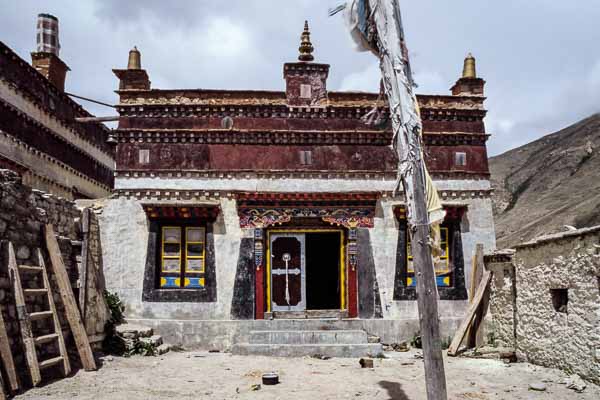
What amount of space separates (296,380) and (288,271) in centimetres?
495

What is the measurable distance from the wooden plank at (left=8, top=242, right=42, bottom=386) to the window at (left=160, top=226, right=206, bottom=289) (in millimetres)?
5371

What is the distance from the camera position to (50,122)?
52.0 feet

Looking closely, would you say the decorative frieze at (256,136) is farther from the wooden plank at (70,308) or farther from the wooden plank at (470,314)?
the wooden plank at (70,308)

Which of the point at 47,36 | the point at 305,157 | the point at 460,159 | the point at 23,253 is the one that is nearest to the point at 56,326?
the point at 23,253

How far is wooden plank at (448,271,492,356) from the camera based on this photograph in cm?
1132

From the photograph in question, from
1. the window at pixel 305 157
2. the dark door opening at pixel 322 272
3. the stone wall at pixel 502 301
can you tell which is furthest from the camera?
the dark door opening at pixel 322 272

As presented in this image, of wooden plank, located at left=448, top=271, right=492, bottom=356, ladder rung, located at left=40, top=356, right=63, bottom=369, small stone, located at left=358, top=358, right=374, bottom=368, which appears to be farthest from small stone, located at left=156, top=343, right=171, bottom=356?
wooden plank, located at left=448, top=271, right=492, bottom=356

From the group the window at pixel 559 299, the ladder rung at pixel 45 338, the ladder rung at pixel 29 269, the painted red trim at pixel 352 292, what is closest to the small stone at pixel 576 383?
the window at pixel 559 299

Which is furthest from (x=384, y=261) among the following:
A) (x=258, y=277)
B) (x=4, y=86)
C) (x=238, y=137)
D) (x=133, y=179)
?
(x=4, y=86)

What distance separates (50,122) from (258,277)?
8.25 m

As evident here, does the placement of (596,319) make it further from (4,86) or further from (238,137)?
(4,86)

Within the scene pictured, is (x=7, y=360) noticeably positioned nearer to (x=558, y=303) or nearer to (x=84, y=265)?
(x=84, y=265)

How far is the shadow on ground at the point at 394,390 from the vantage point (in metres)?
7.50

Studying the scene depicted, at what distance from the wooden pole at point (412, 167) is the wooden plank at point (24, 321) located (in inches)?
212
